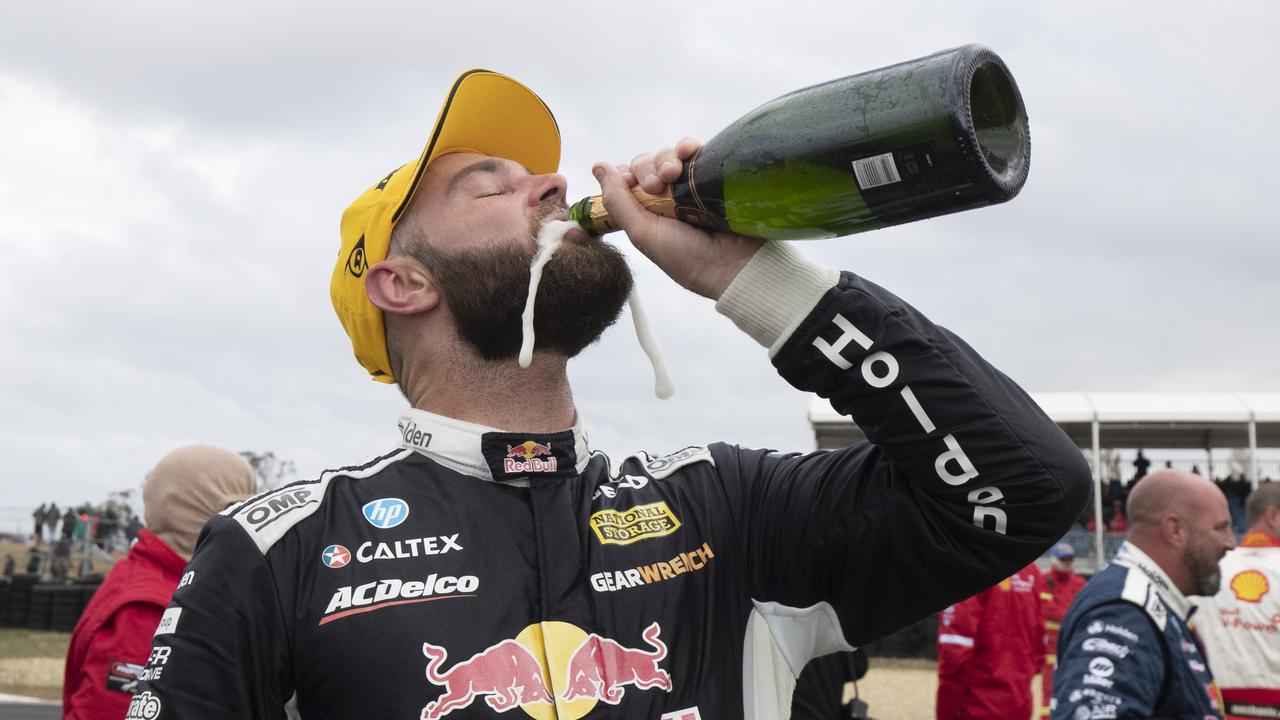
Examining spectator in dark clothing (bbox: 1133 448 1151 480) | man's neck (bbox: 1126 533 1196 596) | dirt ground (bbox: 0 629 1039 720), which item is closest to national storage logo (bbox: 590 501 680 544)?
man's neck (bbox: 1126 533 1196 596)

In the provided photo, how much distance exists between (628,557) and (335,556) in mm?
500

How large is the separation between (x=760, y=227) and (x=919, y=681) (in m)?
15.9

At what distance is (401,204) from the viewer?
92.4 inches

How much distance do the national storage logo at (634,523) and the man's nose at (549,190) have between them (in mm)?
716

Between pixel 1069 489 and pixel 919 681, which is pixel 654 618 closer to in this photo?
pixel 1069 489

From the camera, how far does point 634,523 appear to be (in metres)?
2.01

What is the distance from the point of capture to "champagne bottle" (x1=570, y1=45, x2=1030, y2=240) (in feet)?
5.39

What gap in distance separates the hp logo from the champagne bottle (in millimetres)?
706

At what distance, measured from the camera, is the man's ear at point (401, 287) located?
2.28 metres

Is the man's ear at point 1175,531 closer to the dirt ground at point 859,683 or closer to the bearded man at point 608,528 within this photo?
the bearded man at point 608,528

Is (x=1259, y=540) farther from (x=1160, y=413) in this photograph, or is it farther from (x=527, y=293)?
(x=1160, y=413)

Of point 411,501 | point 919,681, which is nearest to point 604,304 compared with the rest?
point 411,501

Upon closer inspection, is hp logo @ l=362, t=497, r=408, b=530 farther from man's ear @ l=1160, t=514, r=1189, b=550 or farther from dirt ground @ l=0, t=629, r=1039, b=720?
dirt ground @ l=0, t=629, r=1039, b=720

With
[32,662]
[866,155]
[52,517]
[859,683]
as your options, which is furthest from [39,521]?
[866,155]
